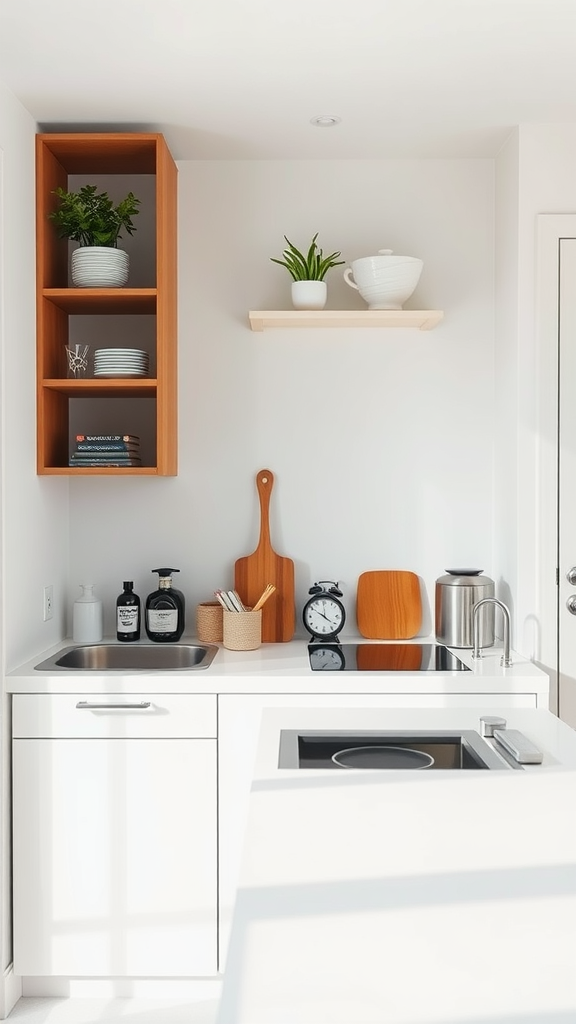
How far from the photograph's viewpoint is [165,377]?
9.88 feet

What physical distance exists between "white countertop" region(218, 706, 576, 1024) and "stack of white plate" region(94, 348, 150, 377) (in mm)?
1576

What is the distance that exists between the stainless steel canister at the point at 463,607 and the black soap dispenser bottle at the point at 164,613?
34.3 inches

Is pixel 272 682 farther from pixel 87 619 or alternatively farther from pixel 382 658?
pixel 87 619

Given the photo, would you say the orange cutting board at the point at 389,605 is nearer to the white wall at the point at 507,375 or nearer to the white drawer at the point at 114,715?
the white wall at the point at 507,375

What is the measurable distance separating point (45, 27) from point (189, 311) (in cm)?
113

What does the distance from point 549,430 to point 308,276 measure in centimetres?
93

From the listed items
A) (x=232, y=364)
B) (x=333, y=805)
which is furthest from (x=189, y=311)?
(x=333, y=805)

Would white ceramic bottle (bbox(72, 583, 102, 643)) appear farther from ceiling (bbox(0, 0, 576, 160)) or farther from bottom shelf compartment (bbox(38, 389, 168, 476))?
ceiling (bbox(0, 0, 576, 160))

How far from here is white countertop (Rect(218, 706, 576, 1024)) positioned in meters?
0.96

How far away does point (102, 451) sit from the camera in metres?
3.01

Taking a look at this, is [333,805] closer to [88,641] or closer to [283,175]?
[88,641]

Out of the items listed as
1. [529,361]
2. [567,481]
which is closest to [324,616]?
[567,481]

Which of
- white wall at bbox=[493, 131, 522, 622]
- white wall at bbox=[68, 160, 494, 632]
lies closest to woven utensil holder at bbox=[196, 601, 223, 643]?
white wall at bbox=[68, 160, 494, 632]

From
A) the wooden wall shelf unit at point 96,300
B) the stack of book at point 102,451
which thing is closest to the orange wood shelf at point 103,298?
the wooden wall shelf unit at point 96,300
